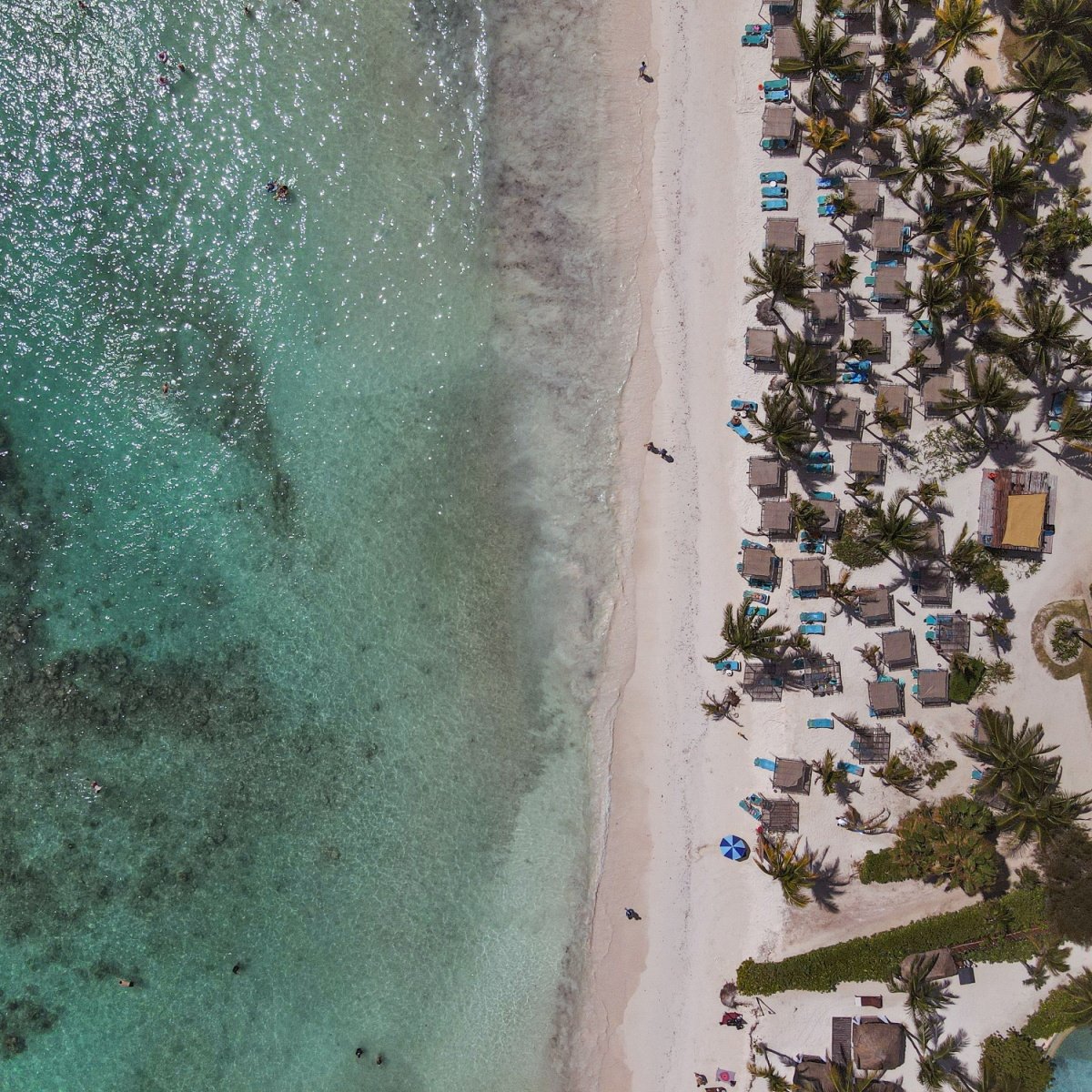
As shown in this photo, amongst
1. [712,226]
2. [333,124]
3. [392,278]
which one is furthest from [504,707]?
[333,124]

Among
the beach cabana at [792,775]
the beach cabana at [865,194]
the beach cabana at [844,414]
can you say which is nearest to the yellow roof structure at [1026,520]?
the beach cabana at [844,414]

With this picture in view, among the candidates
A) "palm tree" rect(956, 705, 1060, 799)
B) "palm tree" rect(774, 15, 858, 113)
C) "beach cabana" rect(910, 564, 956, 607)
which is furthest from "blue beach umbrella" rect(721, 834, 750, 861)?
"palm tree" rect(774, 15, 858, 113)

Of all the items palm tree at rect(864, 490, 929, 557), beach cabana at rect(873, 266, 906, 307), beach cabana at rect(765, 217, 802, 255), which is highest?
beach cabana at rect(765, 217, 802, 255)

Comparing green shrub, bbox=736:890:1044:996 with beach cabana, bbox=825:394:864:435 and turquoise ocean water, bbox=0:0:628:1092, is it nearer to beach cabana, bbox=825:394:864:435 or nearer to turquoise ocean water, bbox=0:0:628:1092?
turquoise ocean water, bbox=0:0:628:1092

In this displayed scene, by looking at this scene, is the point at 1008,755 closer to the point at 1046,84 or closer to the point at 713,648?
the point at 713,648

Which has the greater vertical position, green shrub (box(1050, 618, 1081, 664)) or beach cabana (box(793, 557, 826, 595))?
beach cabana (box(793, 557, 826, 595))

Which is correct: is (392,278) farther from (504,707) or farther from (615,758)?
(615,758)

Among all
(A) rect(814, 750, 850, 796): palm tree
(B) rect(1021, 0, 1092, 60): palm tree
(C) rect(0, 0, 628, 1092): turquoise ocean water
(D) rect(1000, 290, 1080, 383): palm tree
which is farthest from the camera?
(C) rect(0, 0, 628, 1092): turquoise ocean water

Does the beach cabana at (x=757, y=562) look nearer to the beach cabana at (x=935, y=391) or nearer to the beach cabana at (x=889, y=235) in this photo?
the beach cabana at (x=935, y=391)
